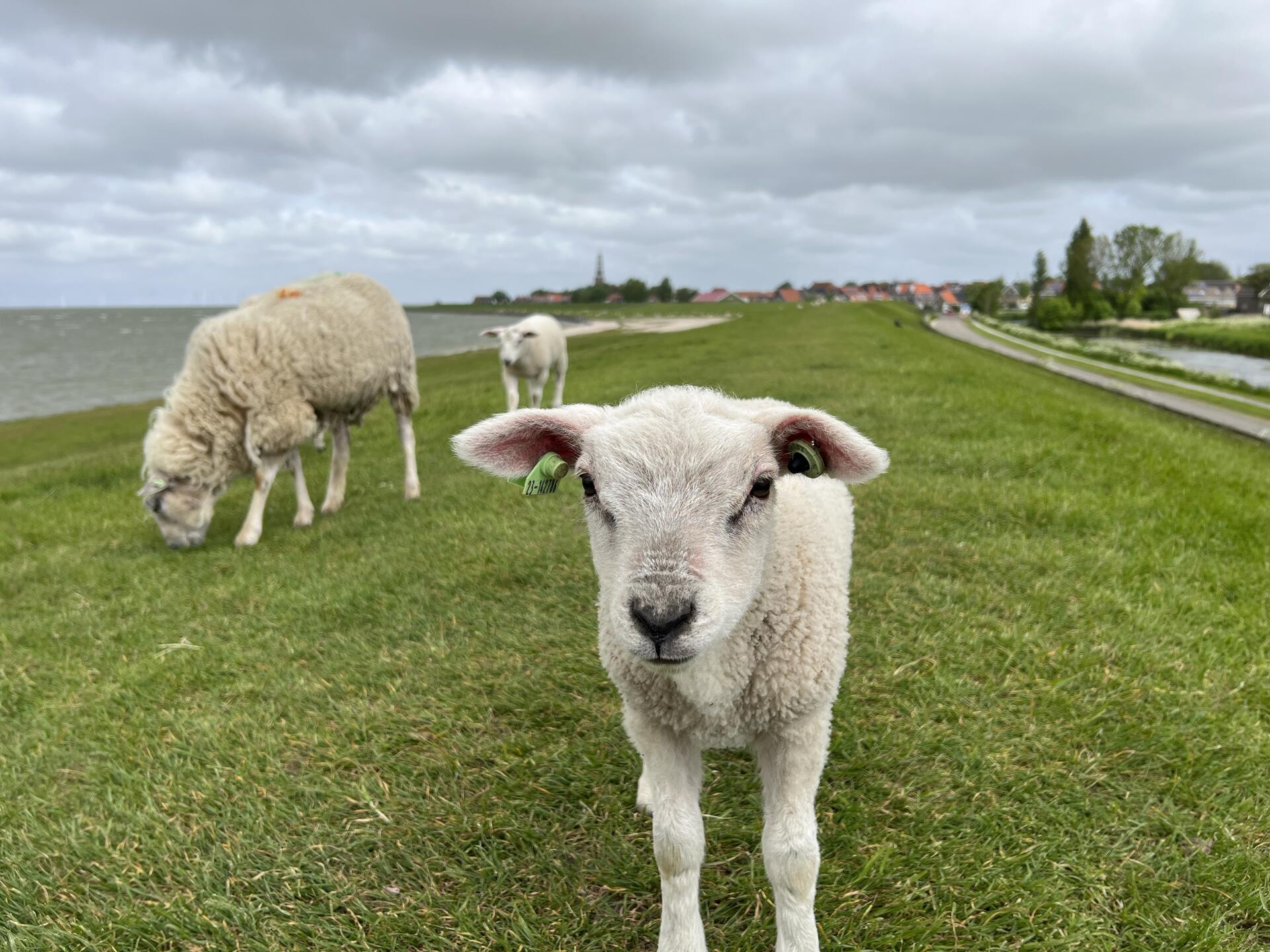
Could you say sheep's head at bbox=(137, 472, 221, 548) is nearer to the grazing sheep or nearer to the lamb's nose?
the grazing sheep

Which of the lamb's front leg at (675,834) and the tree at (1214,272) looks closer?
the lamb's front leg at (675,834)

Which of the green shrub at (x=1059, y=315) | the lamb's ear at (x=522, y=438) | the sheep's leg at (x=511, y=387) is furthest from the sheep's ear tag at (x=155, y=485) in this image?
the green shrub at (x=1059, y=315)

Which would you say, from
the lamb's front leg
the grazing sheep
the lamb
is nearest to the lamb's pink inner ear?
the lamb's front leg

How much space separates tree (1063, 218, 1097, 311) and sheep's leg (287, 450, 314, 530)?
3692 inches

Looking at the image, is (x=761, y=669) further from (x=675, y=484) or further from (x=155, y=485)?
(x=155, y=485)

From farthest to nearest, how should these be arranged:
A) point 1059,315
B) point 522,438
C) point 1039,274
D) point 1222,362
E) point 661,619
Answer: point 1039,274 → point 1059,315 → point 1222,362 → point 522,438 → point 661,619

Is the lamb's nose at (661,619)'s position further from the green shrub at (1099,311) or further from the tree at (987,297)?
the tree at (987,297)

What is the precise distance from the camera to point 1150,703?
11.1ft

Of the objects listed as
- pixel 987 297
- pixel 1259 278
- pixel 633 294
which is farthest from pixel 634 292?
pixel 1259 278

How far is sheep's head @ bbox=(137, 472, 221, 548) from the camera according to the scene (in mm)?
6762

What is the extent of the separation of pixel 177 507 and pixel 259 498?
0.72m

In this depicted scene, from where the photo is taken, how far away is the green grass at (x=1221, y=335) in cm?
3878

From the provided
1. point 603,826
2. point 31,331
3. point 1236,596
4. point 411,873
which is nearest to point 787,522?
point 603,826

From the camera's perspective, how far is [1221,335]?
45438mm
